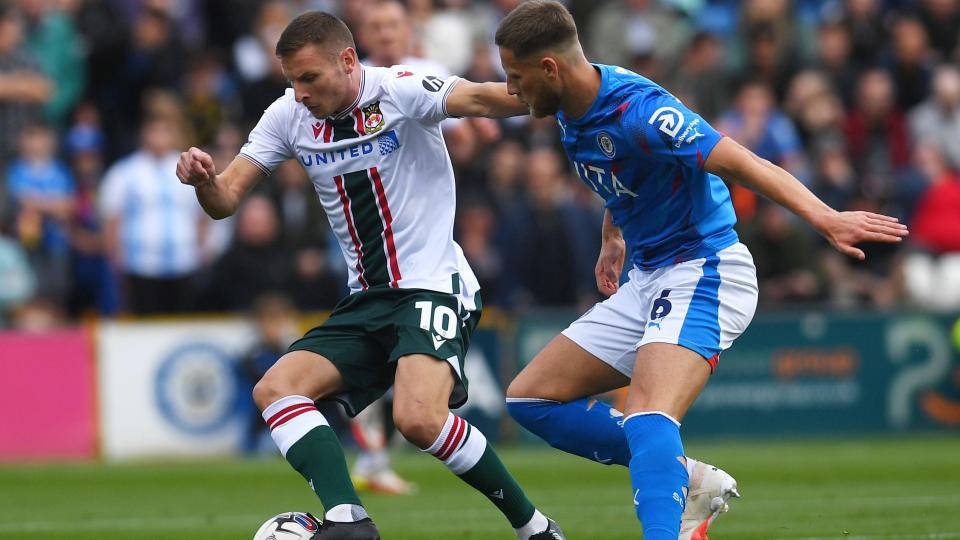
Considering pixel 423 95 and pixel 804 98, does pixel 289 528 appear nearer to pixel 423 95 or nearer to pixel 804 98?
pixel 423 95

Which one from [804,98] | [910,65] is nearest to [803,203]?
[804,98]

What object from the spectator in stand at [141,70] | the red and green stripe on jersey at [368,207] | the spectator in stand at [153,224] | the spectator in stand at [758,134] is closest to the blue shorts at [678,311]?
the red and green stripe on jersey at [368,207]

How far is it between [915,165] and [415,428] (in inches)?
449

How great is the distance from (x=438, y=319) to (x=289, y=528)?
115cm

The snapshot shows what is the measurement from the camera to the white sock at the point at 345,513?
6.64 meters

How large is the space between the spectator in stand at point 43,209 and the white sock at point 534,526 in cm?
926

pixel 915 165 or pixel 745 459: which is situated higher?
pixel 915 165

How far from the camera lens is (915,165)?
16969mm

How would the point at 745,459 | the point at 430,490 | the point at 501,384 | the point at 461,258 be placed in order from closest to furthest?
the point at 461,258
the point at 430,490
the point at 745,459
the point at 501,384

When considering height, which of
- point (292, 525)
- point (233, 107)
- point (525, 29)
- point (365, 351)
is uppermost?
point (233, 107)

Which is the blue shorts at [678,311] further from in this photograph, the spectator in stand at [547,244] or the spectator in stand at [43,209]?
the spectator in stand at [43,209]

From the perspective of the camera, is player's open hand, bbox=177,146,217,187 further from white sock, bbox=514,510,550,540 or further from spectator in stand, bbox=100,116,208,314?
spectator in stand, bbox=100,116,208,314

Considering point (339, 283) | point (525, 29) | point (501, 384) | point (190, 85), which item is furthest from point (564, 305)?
point (525, 29)

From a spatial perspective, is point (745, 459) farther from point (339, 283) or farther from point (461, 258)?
point (461, 258)
